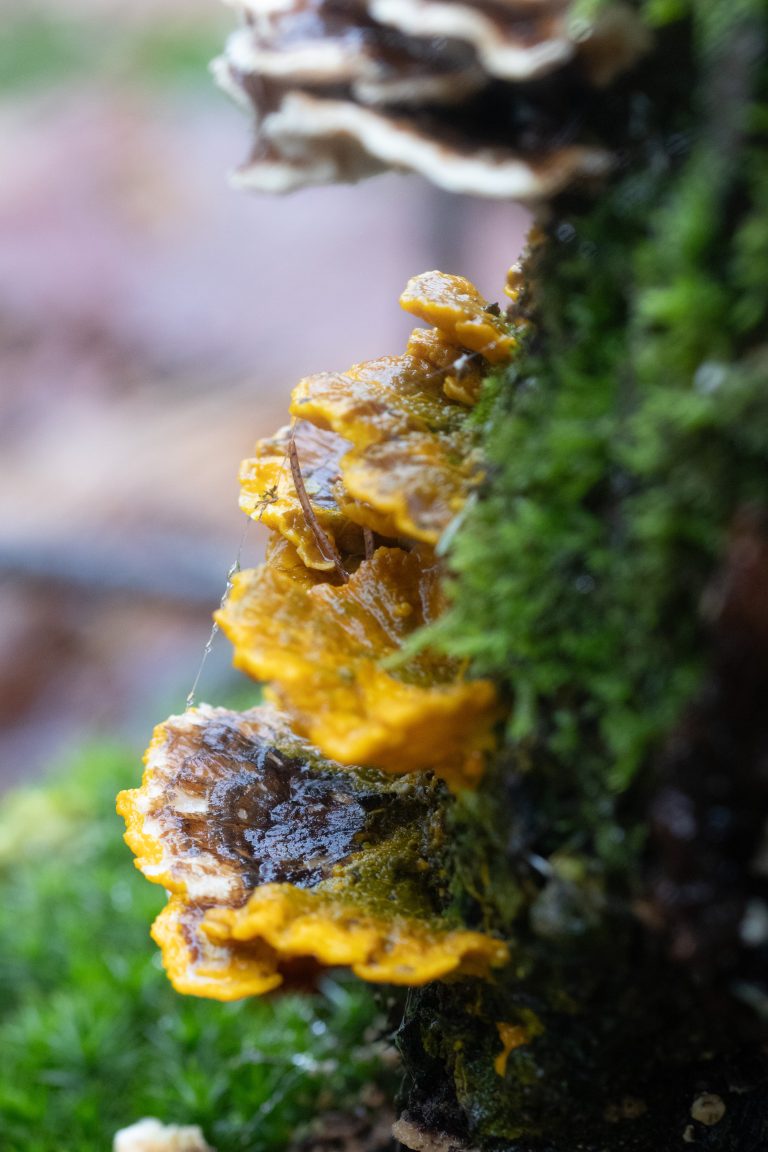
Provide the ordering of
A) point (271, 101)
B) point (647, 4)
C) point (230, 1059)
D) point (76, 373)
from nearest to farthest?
point (647, 4) < point (271, 101) < point (230, 1059) < point (76, 373)

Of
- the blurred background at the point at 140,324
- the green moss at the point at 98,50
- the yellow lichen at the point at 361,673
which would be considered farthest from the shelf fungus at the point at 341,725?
the green moss at the point at 98,50

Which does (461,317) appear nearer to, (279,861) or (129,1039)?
(279,861)

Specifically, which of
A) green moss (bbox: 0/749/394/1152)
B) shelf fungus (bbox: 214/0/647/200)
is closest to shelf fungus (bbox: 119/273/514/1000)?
shelf fungus (bbox: 214/0/647/200)

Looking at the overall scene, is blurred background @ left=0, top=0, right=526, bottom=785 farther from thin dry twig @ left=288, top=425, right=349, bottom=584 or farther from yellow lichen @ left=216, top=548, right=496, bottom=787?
yellow lichen @ left=216, top=548, right=496, bottom=787

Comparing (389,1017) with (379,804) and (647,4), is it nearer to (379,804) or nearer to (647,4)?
(379,804)

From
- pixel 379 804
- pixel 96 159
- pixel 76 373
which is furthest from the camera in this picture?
pixel 96 159

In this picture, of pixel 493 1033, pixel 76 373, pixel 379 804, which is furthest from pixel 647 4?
pixel 76 373

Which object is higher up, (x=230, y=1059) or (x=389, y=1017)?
(x=230, y=1059)

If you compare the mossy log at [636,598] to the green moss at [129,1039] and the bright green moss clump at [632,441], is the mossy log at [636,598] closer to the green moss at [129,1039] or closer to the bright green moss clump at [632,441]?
the bright green moss clump at [632,441]
